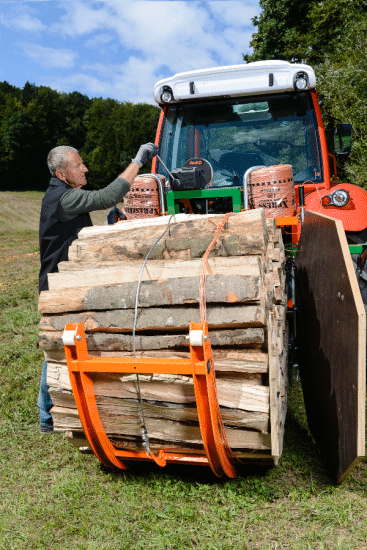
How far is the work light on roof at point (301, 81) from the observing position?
452 cm

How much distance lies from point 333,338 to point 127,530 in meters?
1.65

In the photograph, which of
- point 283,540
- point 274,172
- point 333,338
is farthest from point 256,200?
point 283,540

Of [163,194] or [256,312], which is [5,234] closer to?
[163,194]

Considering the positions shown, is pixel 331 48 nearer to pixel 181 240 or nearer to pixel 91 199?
pixel 91 199

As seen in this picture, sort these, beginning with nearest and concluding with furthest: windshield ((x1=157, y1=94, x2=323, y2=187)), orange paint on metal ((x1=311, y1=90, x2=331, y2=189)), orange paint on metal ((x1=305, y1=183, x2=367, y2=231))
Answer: orange paint on metal ((x1=305, y1=183, x2=367, y2=231))
orange paint on metal ((x1=311, y1=90, x2=331, y2=189))
windshield ((x1=157, y1=94, x2=323, y2=187))

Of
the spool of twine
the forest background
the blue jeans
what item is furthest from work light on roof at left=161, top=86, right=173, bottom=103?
the blue jeans

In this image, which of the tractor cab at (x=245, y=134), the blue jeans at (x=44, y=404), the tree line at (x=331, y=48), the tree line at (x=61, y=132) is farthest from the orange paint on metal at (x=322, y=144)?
the tree line at (x=61, y=132)

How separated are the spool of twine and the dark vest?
1.45 metres

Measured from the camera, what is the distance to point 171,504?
287cm

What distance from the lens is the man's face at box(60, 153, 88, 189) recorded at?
354cm

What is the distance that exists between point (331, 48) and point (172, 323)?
65.5 ft

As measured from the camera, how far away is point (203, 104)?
5.01 m

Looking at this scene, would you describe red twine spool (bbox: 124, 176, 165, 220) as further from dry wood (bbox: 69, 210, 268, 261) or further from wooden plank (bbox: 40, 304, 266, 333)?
wooden plank (bbox: 40, 304, 266, 333)

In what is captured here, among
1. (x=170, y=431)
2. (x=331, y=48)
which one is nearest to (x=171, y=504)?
(x=170, y=431)
